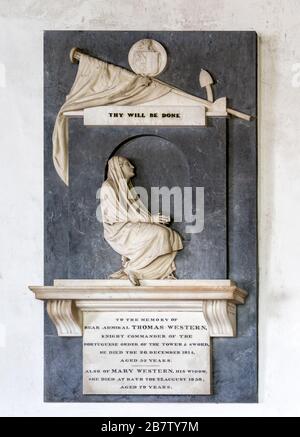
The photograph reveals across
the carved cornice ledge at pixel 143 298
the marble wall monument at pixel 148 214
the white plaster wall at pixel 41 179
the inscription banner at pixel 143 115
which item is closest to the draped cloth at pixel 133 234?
the marble wall monument at pixel 148 214

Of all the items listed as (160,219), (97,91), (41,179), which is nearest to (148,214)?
(160,219)

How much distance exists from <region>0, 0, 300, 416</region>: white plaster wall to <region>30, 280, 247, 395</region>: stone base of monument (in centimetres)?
16

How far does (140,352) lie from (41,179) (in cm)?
126

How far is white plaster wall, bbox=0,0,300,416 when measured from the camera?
753cm

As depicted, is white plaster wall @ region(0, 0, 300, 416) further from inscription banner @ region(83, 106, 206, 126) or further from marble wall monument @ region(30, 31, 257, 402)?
inscription banner @ region(83, 106, 206, 126)

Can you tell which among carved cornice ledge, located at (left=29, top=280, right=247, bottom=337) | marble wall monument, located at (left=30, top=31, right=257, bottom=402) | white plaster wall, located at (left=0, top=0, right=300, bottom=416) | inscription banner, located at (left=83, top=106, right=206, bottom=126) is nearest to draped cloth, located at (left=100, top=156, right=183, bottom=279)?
marble wall monument, located at (left=30, top=31, right=257, bottom=402)

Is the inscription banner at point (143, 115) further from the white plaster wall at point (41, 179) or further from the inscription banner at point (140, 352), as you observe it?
the inscription banner at point (140, 352)

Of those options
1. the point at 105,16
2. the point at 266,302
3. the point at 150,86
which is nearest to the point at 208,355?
the point at 266,302

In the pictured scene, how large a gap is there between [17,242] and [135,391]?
1199mm

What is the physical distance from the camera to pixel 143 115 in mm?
7578

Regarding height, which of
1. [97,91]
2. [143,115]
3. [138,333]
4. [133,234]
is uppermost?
[97,91]

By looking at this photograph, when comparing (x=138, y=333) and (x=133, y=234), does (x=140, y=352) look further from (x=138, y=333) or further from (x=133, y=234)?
(x=133, y=234)

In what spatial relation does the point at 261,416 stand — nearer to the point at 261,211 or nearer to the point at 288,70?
the point at 261,211

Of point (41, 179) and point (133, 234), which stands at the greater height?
point (41, 179)
